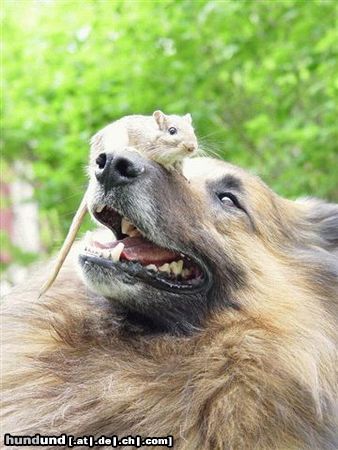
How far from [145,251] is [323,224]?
113 centimetres

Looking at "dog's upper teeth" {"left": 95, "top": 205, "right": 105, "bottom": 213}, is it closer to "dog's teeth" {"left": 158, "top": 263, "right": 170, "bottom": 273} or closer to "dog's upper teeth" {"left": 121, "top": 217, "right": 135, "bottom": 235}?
"dog's upper teeth" {"left": 121, "top": 217, "right": 135, "bottom": 235}

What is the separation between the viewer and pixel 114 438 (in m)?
2.76

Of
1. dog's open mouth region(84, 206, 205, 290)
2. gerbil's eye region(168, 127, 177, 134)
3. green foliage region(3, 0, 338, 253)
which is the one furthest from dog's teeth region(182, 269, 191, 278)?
green foliage region(3, 0, 338, 253)

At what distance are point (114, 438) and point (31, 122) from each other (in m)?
4.83

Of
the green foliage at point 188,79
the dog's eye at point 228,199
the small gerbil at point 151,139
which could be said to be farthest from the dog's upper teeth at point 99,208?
the green foliage at point 188,79

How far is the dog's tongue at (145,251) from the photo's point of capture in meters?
3.01

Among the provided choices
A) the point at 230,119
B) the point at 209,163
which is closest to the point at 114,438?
the point at 209,163

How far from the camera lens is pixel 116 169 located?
2869 millimetres

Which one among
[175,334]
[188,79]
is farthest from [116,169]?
[188,79]

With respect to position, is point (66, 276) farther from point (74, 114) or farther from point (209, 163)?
point (74, 114)

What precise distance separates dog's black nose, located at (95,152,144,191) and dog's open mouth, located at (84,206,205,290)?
0.13 meters

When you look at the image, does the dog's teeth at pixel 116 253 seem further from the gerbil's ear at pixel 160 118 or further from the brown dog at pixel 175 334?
the gerbil's ear at pixel 160 118

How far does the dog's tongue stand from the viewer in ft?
9.87

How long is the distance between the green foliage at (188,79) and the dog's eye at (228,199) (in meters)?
2.63
